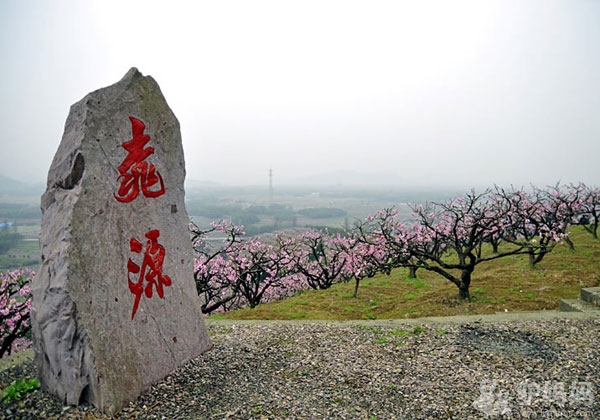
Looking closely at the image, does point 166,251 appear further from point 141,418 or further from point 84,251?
point 141,418

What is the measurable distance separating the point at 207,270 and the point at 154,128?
349 inches

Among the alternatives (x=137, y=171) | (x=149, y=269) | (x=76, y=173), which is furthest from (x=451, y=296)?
(x=76, y=173)

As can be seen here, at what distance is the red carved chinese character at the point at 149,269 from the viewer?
4.44 m

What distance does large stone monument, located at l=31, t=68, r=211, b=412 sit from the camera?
12.5 ft

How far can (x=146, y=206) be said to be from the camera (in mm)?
4719

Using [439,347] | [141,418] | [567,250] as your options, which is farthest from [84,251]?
[567,250]

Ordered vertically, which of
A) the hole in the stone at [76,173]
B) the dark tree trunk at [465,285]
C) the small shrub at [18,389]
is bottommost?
the dark tree trunk at [465,285]

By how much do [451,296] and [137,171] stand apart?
804 centimetres

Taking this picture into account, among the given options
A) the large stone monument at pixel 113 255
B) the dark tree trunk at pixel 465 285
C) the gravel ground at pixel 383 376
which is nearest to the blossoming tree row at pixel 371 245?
the dark tree trunk at pixel 465 285

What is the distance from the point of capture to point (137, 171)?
4625 mm

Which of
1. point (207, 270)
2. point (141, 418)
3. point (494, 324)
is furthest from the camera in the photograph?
point (207, 270)

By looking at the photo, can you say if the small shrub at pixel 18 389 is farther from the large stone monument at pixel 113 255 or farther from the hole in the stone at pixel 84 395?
the hole in the stone at pixel 84 395

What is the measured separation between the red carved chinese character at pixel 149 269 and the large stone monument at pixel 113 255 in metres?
0.01

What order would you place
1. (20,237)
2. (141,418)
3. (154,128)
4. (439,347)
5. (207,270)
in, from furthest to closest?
(20,237), (207,270), (439,347), (154,128), (141,418)
